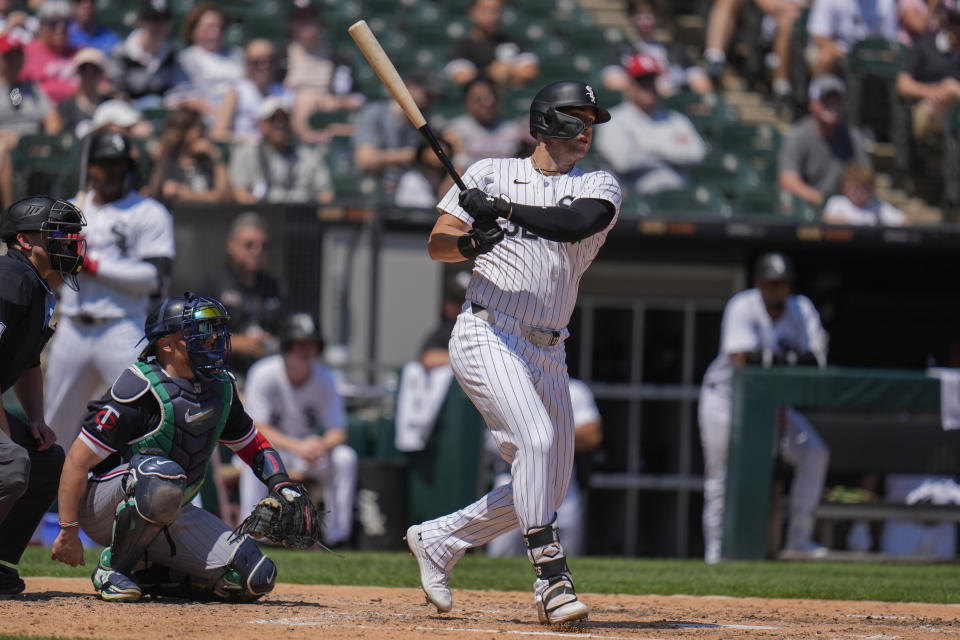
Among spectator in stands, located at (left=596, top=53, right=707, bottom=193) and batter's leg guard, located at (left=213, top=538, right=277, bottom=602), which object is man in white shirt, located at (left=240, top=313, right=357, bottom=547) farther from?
batter's leg guard, located at (left=213, top=538, right=277, bottom=602)

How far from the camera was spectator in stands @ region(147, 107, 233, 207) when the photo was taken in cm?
928

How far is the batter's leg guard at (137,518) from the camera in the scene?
181 inches

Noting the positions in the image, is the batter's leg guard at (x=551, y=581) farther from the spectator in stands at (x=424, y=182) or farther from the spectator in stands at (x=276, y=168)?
the spectator in stands at (x=276, y=168)

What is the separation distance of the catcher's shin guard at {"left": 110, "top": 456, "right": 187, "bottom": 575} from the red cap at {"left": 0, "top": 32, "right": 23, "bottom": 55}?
6020 mm

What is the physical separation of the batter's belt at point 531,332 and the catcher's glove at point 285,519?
85cm

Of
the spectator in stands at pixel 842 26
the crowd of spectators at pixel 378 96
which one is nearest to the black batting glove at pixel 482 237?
the crowd of spectators at pixel 378 96

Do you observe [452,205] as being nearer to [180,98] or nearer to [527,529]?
[527,529]

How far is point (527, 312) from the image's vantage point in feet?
15.3

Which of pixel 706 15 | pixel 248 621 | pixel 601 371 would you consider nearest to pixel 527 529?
pixel 248 621

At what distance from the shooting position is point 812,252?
10328mm

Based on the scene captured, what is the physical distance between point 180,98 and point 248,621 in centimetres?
689

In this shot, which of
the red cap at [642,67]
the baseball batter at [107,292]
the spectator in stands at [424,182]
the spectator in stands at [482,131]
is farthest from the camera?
the red cap at [642,67]

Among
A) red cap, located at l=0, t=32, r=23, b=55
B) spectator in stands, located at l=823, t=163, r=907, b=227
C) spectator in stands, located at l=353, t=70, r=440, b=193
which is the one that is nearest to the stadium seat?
spectator in stands, located at l=823, t=163, r=907, b=227

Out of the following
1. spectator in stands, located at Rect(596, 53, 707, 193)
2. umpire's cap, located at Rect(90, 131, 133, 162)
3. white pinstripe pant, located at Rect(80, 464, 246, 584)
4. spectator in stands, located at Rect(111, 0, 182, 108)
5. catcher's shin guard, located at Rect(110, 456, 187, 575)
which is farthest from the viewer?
spectator in stands, located at Rect(111, 0, 182, 108)
